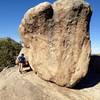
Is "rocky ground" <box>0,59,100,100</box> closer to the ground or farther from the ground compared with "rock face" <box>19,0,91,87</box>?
closer to the ground

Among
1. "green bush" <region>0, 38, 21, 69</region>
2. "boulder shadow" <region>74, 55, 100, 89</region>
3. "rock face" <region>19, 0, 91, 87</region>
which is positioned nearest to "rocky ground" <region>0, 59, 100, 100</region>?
"boulder shadow" <region>74, 55, 100, 89</region>

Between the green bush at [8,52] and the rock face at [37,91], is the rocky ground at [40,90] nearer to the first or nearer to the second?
the rock face at [37,91]

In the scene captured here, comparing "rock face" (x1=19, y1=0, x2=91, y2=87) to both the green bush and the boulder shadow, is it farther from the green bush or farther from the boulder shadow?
the green bush

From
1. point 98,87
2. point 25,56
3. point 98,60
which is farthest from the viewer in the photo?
point 98,60

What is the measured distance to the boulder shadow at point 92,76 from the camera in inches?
725

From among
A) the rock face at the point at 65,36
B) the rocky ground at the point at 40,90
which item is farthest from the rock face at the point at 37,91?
the rock face at the point at 65,36

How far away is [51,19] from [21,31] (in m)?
2.24

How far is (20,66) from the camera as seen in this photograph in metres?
20.2

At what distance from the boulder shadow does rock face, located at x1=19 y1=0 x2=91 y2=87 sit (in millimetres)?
1068

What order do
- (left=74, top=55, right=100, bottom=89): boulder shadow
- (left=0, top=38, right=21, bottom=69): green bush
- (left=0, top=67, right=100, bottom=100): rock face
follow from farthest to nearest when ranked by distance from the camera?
1. (left=0, top=38, right=21, bottom=69): green bush
2. (left=74, top=55, right=100, bottom=89): boulder shadow
3. (left=0, top=67, right=100, bottom=100): rock face

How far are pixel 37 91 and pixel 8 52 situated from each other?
32534 mm

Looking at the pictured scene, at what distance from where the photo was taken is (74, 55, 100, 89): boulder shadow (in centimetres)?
1842

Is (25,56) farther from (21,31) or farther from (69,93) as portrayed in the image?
(69,93)

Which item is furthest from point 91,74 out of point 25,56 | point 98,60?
point 25,56
